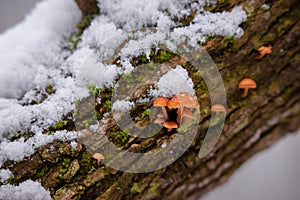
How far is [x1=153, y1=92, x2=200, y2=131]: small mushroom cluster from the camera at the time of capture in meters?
2.65

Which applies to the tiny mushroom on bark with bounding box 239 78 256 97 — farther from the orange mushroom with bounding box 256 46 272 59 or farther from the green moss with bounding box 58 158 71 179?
the green moss with bounding box 58 158 71 179

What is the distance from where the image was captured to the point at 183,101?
2643 mm

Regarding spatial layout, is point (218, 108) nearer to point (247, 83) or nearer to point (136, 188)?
point (247, 83)

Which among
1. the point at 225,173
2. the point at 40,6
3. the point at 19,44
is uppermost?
the point at 40,6

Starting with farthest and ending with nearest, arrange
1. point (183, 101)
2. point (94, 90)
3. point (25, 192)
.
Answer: point (94, 90) < point (183, 101) < point (25, 192)

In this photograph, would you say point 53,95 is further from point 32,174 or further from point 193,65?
point 193,65

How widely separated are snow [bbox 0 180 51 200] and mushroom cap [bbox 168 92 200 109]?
155 cm

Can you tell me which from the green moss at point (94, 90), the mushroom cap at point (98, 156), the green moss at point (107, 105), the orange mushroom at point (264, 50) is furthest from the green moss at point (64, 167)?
the orange mushroom at point (264, 50)

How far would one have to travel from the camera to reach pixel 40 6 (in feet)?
13.6

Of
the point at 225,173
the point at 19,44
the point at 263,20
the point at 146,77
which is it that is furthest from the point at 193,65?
the point at 19,44

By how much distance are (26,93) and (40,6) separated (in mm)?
1731

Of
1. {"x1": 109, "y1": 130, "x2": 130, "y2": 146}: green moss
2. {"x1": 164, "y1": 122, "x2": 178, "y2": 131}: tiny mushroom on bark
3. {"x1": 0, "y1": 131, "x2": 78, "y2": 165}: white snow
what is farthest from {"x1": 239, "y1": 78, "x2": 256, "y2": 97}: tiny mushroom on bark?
{"x1": 0, "y1": 131, "x2": 78, "y2": 165}: white snow

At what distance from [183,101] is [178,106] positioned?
8 cm

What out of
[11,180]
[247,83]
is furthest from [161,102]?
[11,180]
